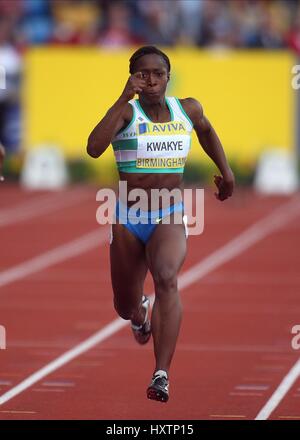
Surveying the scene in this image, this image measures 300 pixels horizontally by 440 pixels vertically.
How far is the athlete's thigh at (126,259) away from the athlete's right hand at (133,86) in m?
0.90

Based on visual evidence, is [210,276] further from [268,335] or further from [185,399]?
[185,399]

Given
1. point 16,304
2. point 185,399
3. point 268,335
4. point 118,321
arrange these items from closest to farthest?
point 185,399 < point 268,335 < point 118,321 < point 16,304

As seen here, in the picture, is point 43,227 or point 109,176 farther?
point 109,176

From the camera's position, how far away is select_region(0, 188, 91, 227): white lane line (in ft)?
66.9

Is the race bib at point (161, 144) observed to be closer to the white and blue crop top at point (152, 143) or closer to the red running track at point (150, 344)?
the white and blue crop top at point (152, 143)

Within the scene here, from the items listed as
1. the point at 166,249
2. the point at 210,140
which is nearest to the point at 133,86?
the point at 210,140

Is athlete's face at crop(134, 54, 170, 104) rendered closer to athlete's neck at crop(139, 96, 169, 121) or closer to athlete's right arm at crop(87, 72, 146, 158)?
athlete's right arm at crop(87, 72, 146, 158)

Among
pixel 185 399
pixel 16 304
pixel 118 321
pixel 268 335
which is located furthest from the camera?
pixel 16 304

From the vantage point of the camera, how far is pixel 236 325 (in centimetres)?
1241

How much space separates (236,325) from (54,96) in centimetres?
1180

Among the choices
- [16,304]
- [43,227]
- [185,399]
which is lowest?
[185,399]

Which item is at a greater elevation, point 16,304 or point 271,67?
point 271,67

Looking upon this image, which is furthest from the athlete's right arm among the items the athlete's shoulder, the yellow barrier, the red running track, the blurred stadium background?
the yellow barrier

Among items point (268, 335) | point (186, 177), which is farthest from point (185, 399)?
point (186, 177)
